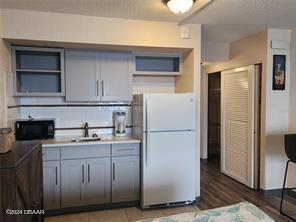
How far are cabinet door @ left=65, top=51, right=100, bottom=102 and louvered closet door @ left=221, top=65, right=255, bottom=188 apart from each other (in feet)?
7.76

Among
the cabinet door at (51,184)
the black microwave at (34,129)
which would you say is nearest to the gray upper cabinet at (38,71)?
the black microwave at (34,129)

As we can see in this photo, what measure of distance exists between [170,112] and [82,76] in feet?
4.30

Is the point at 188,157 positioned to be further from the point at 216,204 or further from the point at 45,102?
the point at 45,102

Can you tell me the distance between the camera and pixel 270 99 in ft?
11.9

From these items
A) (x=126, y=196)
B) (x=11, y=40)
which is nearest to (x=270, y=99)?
(x=126, y=196)

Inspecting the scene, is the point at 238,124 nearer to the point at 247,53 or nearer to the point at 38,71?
the point at 247,53

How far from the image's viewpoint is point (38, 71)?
329 cm

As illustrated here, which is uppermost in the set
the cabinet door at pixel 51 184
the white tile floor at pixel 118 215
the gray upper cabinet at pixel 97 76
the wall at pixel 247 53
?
the wall at pixel 247 53

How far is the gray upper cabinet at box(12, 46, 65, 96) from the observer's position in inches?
128

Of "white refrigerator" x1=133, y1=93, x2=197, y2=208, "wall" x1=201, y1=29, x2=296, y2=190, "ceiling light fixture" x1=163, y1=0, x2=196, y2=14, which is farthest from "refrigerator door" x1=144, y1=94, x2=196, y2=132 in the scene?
"wall" x1=201, y1=29, x2=296, y2=190

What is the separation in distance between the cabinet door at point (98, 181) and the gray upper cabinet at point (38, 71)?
1061mm

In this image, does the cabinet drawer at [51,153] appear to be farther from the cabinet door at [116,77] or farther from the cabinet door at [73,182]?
the cabinet door at [116,77]

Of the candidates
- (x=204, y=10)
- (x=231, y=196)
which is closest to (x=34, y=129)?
(x=204, y=10)

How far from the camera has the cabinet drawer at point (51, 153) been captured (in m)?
3.00
